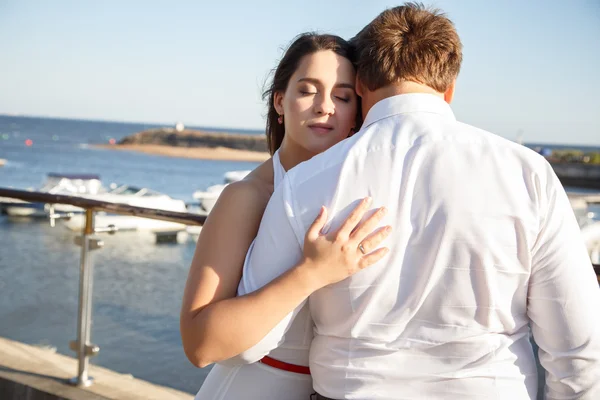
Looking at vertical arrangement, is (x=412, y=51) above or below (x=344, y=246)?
above

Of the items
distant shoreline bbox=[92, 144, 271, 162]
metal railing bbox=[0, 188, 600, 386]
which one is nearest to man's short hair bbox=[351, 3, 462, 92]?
metal railing bbox=[0, 188, 600, 386]

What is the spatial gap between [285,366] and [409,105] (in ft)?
1.95

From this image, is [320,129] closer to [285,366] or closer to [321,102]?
[321,102]

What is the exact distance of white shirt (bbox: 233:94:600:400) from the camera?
3.90 feet

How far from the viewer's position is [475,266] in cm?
119

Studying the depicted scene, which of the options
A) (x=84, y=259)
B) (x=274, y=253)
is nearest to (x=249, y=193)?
(x=274, y=253)

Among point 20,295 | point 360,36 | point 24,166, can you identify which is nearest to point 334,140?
point 360,36

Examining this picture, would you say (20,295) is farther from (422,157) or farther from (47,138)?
(47,138)

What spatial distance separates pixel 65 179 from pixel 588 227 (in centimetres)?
1617

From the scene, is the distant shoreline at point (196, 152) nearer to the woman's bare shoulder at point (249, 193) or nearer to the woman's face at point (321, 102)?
the woman's face at point (321, 102)

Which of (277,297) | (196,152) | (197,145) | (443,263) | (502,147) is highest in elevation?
(502,147)

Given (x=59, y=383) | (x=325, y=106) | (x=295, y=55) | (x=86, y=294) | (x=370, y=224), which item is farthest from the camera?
(x=86, y=294)

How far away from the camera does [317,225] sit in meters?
1.21

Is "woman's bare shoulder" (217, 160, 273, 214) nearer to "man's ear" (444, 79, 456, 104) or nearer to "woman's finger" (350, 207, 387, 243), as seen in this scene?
"woman's finger" (350, 207, 387, 243)
